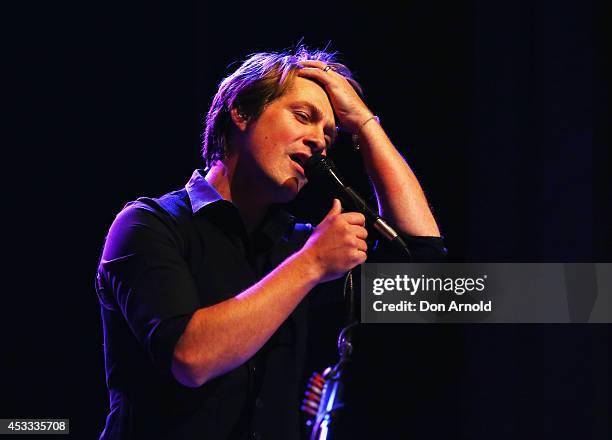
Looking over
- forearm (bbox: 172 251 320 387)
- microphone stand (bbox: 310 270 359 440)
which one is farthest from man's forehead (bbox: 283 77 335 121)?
microphone stand (bbox: 310 270 359 440)

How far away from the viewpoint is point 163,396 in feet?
4.77

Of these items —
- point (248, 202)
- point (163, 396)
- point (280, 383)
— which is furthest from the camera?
point (248, 202)

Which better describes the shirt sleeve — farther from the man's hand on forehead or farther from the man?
the man's hand on forehead

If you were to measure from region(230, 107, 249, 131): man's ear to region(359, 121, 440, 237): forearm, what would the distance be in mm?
371

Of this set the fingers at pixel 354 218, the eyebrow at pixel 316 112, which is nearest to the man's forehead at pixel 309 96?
the eyebrow at pixel 316 112

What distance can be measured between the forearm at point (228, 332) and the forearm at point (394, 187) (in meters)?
0.71

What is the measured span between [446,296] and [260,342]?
5.68ft

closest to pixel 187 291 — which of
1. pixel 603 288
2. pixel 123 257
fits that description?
pixel 123 257

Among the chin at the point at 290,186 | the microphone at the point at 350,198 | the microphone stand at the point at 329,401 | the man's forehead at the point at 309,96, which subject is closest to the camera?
the microphone stand at the point at 329,401

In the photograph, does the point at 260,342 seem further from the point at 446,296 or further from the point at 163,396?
the point at 446,296

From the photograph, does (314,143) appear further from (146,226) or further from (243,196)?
(146,226)

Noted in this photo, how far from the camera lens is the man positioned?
1.35 m

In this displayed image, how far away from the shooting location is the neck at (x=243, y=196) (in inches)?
69.8

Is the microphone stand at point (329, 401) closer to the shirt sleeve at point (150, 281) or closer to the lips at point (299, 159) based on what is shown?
the shirt sleeve at point (150, 281)
